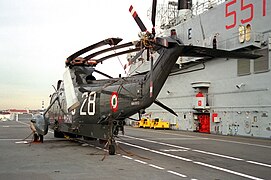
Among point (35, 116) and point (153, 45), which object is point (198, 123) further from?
point (153, 45)

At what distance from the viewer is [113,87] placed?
15414mm

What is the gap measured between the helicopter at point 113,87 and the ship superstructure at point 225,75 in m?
6.10

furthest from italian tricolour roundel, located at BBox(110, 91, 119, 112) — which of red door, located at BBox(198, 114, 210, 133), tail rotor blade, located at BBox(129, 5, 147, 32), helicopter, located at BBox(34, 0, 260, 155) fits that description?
red door, located at BBox(198, 114, 210, 133)

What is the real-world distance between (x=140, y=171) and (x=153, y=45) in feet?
16.3

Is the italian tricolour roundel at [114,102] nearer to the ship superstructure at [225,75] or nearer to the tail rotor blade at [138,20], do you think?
the tail rotor blade at [138,20]

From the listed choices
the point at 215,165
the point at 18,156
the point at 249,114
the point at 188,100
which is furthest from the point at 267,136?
the point at 18,156

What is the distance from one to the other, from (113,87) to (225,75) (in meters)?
19.2

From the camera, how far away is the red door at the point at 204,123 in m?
34.0

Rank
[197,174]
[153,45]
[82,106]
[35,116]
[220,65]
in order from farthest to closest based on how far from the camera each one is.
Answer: [220,65] → [35,116] → [82,106] → [153,45] → [197,174]

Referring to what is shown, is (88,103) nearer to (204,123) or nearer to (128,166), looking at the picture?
(128,166)

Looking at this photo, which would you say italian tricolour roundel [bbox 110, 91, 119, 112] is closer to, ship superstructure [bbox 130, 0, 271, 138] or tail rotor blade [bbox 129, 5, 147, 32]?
tail rotor blade [bbox 129, 5, 147, 32]

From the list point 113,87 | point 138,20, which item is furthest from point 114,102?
point 138,20

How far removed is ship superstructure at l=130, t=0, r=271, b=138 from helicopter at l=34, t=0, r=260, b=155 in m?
6.10

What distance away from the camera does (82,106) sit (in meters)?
16.8
